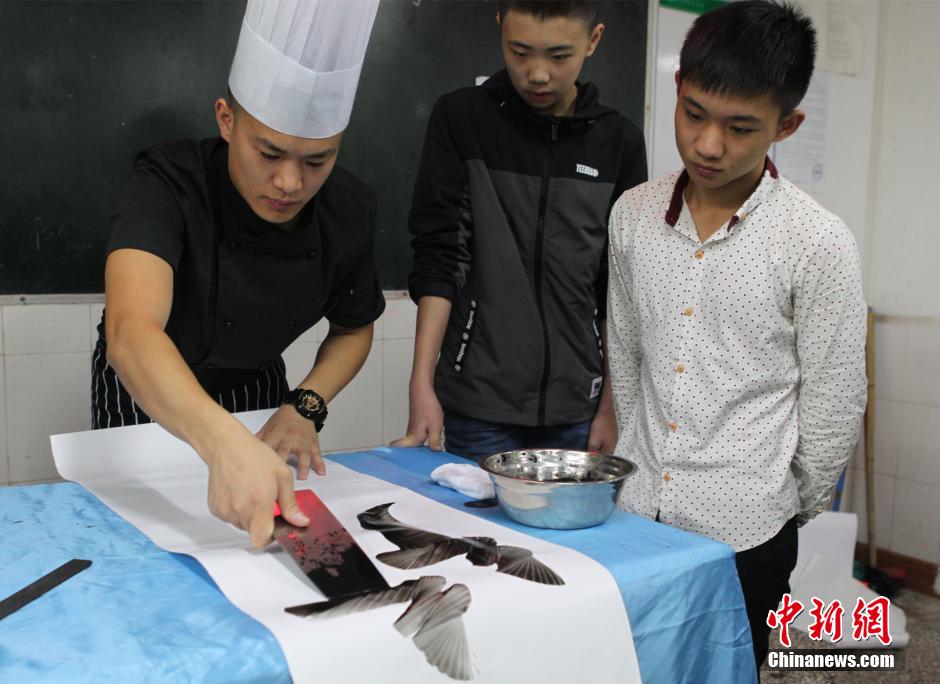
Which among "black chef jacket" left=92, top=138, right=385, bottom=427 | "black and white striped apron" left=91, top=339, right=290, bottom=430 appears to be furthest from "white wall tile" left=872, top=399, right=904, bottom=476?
"black and white striped apron" left=91, top=339, right=290, bottom=430

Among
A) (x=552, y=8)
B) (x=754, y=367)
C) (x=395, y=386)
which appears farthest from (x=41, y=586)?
(x=395, y=386)

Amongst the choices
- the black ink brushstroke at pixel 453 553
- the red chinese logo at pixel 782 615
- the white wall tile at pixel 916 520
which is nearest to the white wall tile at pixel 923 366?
the white wall tile at pixel 916 520

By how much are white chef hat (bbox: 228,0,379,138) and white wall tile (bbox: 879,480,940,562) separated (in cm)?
255

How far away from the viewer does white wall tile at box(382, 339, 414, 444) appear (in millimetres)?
2357

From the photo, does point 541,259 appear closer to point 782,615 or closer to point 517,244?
point 517,244

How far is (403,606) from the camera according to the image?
2.58 feet

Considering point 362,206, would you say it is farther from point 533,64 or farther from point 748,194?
point 748,194

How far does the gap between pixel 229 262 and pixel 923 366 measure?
2.49 meters

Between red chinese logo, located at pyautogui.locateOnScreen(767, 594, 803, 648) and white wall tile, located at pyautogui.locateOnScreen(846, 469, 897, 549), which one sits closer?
red chinese logo, located at pyautogui.locateOnScreen(767, 594, 803, 648)

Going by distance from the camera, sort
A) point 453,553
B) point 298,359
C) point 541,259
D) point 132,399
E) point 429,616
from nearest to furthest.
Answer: point 429,616, point 453,553, point 132,399, point 541,259, point 298,359

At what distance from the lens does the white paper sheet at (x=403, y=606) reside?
28.9 inches

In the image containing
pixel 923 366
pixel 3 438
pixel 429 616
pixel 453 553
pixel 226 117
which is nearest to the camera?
pixel 429 616

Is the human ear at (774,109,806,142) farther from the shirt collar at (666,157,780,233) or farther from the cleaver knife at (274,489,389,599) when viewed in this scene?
the cleaver knife at (274,489,389,599)

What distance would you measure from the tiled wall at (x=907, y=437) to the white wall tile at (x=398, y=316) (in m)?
1.73
